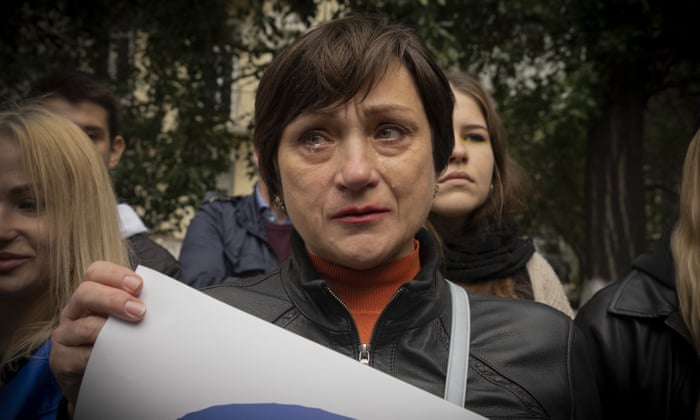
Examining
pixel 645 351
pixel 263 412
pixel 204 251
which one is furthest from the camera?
pixel 204 251

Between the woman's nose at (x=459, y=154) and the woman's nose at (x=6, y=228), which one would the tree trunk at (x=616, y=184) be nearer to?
the woman's nose at (x=459, y=154)

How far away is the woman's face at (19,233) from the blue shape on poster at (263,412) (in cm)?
74

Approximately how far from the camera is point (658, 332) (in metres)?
1.82

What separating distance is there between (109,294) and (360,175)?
515 mm

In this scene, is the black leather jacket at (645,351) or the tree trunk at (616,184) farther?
the tree trunk at (616,184)

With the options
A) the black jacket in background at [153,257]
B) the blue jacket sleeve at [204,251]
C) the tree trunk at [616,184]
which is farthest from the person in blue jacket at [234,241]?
the tree trunk at [616,184]

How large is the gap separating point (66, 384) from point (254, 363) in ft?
1.27

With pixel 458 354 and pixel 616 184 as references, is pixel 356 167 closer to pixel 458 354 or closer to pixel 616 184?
pixel 458 354

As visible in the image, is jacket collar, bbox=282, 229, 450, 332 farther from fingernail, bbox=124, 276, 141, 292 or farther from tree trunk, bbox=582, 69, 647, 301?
tree trunk, bbox=582, 69, 647, 301

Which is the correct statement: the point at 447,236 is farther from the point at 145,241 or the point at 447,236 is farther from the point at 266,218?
the point at 145,241

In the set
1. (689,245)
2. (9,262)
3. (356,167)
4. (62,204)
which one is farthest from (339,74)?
(689,245)

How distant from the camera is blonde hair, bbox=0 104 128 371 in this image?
64.2 inches

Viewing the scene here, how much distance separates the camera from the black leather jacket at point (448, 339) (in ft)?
4.32

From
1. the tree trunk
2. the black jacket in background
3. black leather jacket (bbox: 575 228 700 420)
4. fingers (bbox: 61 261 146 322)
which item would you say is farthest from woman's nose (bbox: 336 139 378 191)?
the tree trunk
